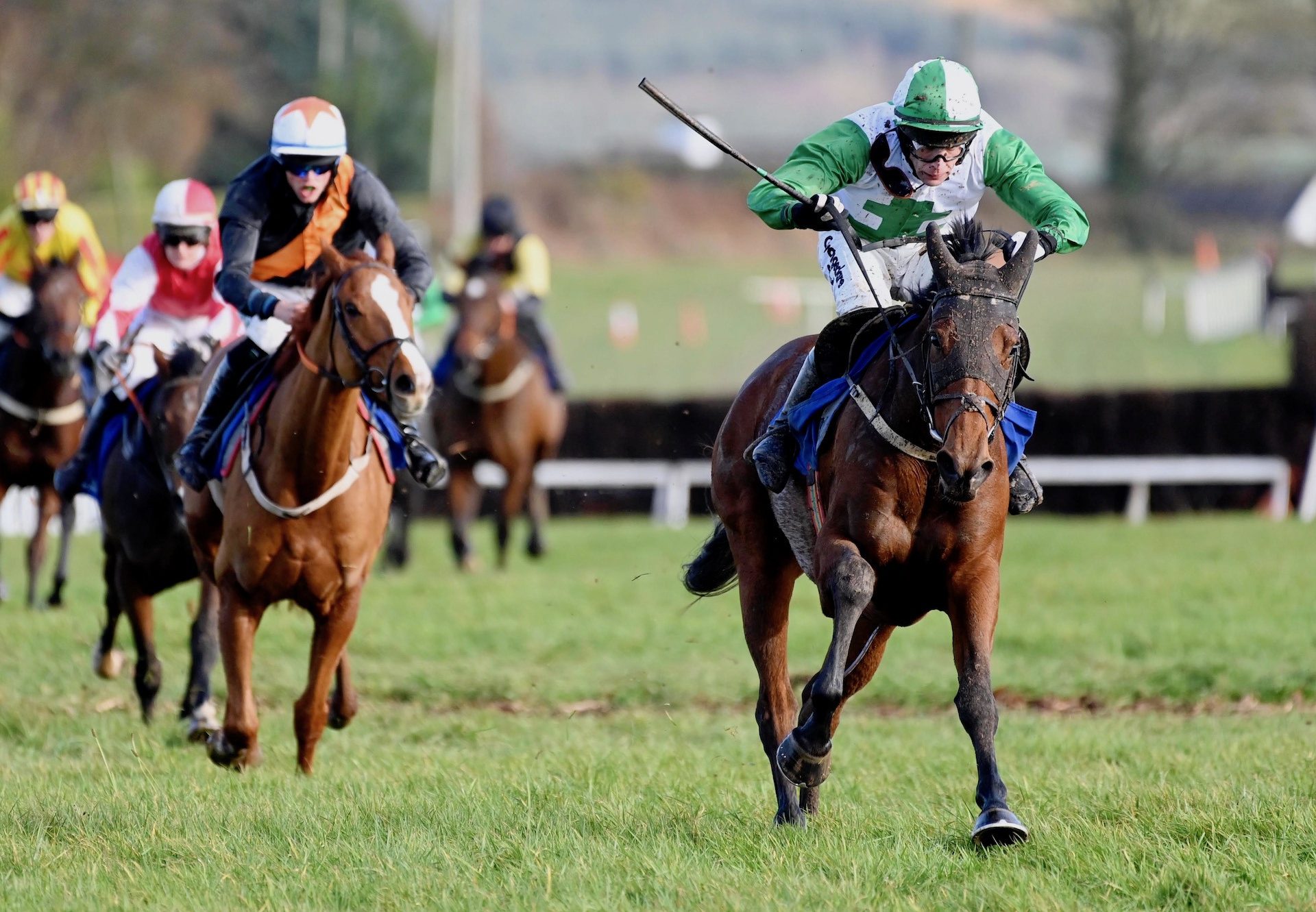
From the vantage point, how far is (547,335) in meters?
16.1

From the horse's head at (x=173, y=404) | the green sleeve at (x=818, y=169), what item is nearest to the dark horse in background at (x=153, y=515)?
the horse's head at (x=173, y=404)

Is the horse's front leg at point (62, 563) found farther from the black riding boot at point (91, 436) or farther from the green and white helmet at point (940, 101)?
the green and white helmet at point (940, 101)

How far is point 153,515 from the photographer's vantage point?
8.48 metres

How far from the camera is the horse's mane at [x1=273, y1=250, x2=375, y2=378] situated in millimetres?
6797

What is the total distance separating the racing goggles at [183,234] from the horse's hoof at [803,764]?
474 centimetres

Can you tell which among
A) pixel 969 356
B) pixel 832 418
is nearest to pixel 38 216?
pixel 832 418

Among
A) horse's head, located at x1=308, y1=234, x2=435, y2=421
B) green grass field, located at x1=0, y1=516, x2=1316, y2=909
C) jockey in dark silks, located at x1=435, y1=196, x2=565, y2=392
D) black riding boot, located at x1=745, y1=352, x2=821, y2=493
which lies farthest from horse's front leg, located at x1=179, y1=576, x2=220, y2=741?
jockey in dark silks, located at x1=435, y1=196, x2=565, y2=392

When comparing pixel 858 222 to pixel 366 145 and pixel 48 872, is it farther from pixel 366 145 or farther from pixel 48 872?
pixel 366 145

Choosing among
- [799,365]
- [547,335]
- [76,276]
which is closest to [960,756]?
[799,365]

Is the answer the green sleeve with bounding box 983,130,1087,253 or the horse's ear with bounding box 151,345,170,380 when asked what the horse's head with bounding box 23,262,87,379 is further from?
the green sleeve with bounding box 983,130,1087,253

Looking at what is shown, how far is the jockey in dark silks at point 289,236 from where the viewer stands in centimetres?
707

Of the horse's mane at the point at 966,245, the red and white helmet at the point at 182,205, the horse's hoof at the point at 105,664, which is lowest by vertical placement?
the horse's hoof at the point at 105,664

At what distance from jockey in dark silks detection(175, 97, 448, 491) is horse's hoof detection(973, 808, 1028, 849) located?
2794 mm

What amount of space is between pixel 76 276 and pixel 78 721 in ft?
15.0
